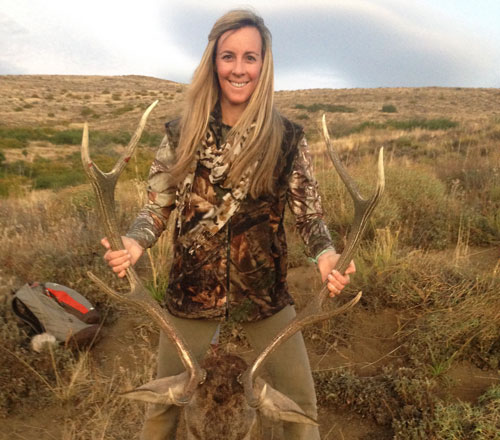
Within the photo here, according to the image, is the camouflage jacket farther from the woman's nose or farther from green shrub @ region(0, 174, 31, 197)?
green shrub @ region(0, 174, 31, 197)

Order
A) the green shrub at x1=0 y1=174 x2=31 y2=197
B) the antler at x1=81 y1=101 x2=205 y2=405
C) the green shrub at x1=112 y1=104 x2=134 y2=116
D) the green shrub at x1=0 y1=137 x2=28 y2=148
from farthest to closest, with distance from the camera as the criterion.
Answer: the green shrub at x1=112 y1=104 x2=134 y2=116 → the green shrub at x1=0 y1=137 x2=28 y2=148 → the green shrub at x1=0 y1=174 x2=31 y2=197 → the antler at x1=81 y1=101 x2=205 y2=405

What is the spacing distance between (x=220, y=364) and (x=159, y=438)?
27.9 inches

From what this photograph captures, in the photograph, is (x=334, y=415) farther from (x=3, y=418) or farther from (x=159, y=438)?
(x=3, y=418)

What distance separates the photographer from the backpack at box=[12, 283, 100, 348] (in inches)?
167

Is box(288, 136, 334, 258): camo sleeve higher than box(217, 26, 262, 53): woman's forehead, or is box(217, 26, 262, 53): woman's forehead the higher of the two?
box(217, 26, 262, 53): woman's forehead

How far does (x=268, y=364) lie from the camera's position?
8.87 ft

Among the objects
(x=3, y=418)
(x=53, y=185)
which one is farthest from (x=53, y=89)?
(x=3, y=418)

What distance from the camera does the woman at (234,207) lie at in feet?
8.51

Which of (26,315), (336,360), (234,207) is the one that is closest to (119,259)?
(234,207)

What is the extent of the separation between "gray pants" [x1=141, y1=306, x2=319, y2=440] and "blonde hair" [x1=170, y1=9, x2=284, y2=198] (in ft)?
2.85

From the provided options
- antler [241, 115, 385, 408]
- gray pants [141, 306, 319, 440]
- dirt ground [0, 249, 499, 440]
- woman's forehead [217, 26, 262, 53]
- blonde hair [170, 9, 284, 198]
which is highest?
woman's forehead [217, 26, 262, 53]

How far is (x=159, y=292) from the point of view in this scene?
4.95 m

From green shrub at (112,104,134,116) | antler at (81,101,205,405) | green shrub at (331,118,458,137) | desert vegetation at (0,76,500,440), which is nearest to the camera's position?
antler at (81,101,205,405)

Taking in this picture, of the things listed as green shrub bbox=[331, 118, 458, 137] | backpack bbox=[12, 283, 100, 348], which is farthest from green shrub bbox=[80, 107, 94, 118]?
backpack bbox=[12, 283, 100, 348]
